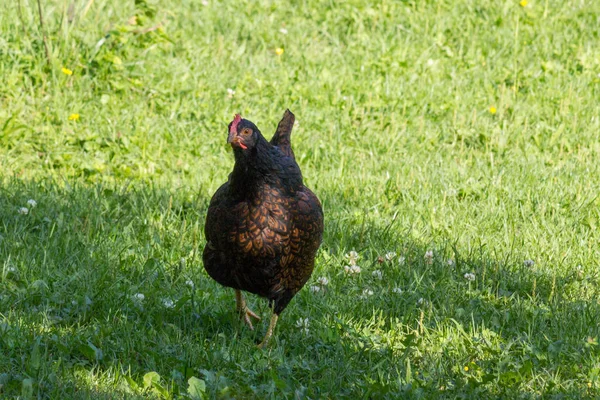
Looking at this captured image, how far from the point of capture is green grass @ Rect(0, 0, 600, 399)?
4.29 m

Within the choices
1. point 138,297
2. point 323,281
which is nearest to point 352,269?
point 323,281

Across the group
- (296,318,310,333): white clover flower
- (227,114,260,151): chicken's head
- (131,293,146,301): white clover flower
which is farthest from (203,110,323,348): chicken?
(131,293,146,301): white clover flower

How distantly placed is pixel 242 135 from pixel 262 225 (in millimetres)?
452

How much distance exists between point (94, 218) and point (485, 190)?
2862mm

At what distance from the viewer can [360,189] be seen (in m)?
6.67

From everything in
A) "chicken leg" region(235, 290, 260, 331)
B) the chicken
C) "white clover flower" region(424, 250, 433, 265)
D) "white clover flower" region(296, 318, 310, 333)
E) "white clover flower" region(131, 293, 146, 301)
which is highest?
the chicken

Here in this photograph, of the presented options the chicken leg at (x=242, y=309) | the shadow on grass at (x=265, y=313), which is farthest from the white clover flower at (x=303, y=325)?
the chicken leg at (x=242, y=309)

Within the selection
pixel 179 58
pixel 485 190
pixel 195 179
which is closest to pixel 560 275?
pixel 485 190

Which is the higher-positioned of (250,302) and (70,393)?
(70,393)

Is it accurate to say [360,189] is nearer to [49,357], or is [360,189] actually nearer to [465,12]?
[49,357]

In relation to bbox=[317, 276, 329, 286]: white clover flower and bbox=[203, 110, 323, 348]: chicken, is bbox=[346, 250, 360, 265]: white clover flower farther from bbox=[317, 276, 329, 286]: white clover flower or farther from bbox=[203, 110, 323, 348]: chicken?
bbox=[203, 110, 323, 348]: chicken

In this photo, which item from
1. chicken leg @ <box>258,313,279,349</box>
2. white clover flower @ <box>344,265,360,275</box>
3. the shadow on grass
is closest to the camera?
the shadow on grass

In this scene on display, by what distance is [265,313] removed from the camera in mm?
5160

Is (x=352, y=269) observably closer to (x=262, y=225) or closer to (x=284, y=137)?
(x=284, y=137)
